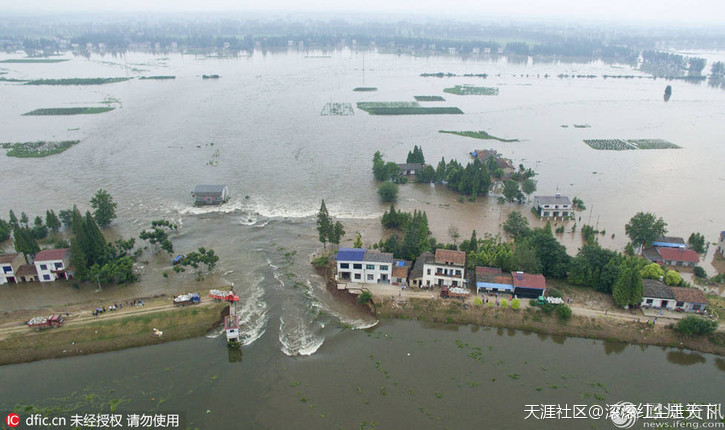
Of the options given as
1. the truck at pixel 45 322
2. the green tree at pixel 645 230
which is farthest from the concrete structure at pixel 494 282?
the truck at pixel 45 322

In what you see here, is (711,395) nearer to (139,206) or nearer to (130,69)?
(139,206)

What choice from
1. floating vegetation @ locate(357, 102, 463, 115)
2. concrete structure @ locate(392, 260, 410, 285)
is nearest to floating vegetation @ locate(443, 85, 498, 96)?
floating vegetation @ locate(357, 102, 463, 115)

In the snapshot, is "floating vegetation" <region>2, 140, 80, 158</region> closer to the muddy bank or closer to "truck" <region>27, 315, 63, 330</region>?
"truck" <region>27, 315, 63, 330</region>

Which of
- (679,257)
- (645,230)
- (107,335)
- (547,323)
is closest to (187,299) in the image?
(107,335)

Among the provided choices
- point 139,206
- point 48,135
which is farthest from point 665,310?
point 48,135

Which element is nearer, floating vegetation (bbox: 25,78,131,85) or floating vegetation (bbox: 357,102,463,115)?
floating vegetation (bbox: 357,102,463,115)

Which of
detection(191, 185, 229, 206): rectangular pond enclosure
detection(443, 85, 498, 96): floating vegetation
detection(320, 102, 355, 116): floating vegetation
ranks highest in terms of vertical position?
detection(443, 85, 498, 96): floating vegetation
